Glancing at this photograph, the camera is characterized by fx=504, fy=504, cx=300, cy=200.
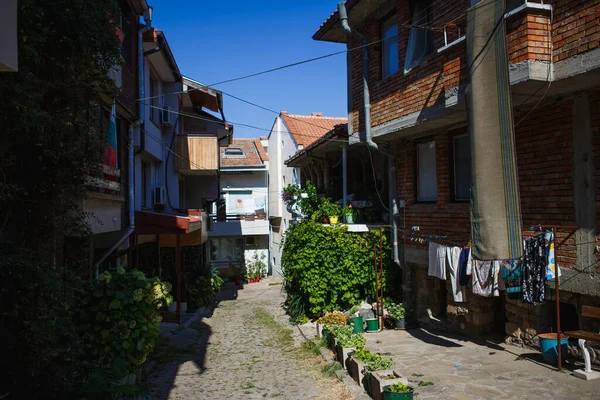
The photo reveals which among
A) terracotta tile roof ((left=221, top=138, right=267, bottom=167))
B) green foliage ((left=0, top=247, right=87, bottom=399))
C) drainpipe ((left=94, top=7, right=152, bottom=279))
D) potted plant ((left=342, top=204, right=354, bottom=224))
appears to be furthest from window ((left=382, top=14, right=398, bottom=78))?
terracotta tile roof ((left=221, top=138, right=267, bottom=167))

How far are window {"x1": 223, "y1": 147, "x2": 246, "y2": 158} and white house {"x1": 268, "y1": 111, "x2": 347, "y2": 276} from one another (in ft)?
6.92

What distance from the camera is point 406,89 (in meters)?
10.3

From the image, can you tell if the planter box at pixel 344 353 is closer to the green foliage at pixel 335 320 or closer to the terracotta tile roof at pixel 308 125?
the green foliage at pixel 335 320

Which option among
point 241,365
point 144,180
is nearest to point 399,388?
point 241,365

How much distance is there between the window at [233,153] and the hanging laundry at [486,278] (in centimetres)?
2795

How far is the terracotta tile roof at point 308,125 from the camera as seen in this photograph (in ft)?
85.1

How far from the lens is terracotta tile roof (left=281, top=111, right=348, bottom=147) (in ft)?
85.1

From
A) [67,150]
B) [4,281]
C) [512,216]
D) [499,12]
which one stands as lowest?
[4,281]

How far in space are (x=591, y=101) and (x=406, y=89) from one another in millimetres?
3814

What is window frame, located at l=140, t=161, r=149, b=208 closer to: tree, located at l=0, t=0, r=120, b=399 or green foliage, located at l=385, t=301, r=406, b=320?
green foliage, located at l=385, t=301, r=406, b=320

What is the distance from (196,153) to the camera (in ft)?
60.0

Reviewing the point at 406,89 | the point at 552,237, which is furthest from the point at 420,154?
the point at 552,237

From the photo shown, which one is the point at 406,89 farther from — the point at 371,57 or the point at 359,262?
the point at 359,262

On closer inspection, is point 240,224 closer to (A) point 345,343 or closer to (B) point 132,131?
(B) point 132,131
